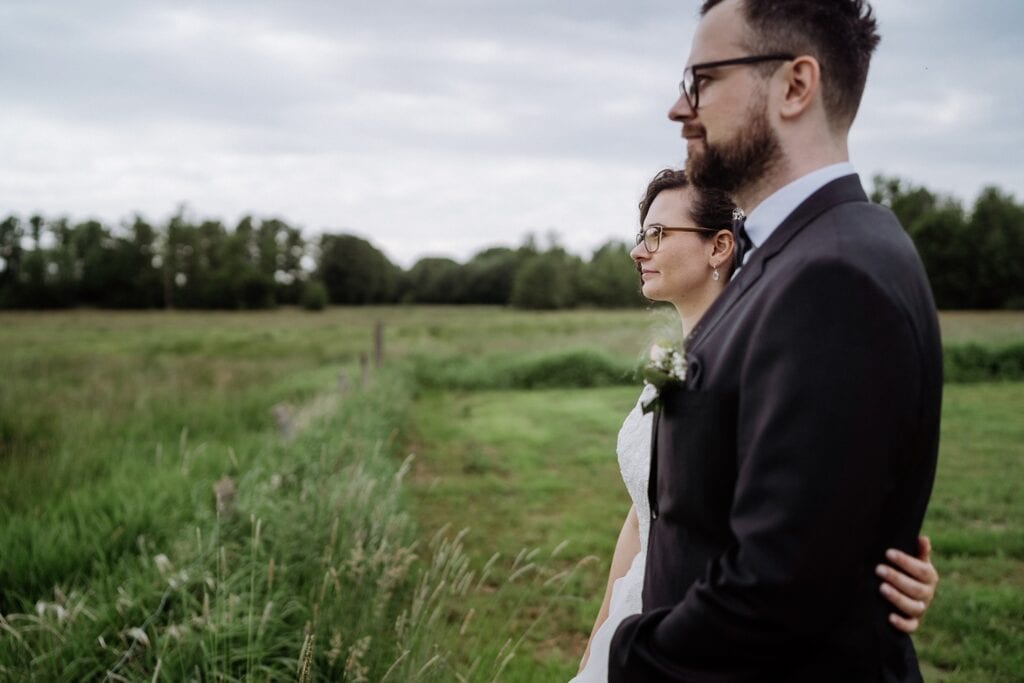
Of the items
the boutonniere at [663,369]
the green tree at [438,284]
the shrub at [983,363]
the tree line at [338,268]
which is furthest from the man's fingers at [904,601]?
the green tree at [438,284]

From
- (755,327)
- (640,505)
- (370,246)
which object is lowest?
(640,505)

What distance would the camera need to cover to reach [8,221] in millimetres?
64062

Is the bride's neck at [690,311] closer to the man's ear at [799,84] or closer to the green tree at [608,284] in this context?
the man's ear at [799,84]

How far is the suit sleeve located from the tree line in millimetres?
53440

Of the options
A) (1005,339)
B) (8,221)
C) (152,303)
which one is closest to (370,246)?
(152,303)

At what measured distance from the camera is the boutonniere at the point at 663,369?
4.11 ft

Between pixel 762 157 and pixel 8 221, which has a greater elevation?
pixel 8 221

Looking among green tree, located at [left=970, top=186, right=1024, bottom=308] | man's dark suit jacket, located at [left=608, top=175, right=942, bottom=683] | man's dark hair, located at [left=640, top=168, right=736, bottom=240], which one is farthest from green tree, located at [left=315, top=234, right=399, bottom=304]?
man's dark suit jacket, located at [left=608, top=175, right=942, bottom=683]

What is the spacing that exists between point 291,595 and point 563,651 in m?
1.82

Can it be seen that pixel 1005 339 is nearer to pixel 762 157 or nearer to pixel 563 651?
pixel 563 651

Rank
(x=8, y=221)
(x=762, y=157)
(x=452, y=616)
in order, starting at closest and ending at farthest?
(x=762, y=157) < (x=452, y=616) < (x=8, y=221)

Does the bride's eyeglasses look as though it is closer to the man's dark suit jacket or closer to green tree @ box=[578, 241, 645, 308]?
the man's dark suit jacket

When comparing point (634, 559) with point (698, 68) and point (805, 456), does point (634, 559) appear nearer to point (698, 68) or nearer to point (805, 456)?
point (805, 456)

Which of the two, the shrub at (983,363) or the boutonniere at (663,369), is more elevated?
the boutonniere at (663,369)
